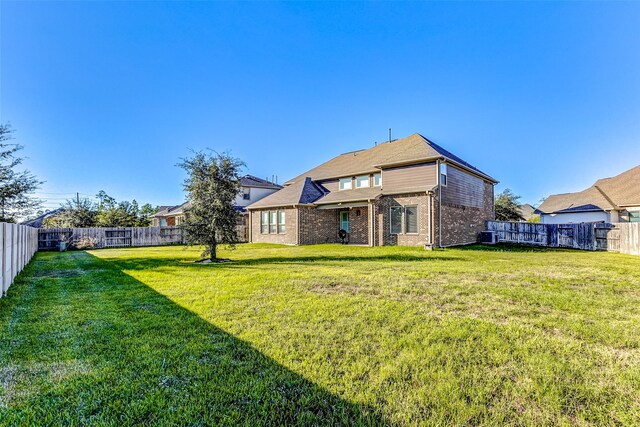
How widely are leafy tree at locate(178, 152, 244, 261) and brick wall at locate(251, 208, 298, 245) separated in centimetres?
786

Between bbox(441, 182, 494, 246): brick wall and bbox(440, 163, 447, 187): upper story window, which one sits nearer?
bbox(440, 163, 447, 187): upper story window

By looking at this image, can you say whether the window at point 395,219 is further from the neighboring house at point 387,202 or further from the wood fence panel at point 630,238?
the wood fence panel at point 630,238

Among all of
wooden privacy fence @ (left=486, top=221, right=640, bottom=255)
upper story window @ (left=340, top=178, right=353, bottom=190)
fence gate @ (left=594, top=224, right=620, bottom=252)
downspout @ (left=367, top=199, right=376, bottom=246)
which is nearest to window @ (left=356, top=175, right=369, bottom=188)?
upper story window @ (left=340, top=178, right=353, bottom=190)

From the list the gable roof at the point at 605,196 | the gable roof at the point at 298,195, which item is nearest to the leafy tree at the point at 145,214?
the gable roof at the point at 298,195

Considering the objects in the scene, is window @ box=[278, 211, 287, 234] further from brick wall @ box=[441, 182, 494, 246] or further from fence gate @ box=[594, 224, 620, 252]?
fence gate @ box=[594, 224, 620, 252]

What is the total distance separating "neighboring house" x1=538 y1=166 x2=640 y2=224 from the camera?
904 inches

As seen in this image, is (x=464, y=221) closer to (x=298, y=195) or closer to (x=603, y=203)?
(x=298, y=195)

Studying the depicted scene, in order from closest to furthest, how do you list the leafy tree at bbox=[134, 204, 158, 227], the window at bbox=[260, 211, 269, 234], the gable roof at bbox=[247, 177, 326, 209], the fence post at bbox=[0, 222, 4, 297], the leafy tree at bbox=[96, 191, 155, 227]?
the fence post at bbox=[0, 222, 4, 297] < the gable roof at bbox=[247, 177, 326, 209] < the window at bbox=[260, 211, 269, 234] < the leafy tree at bbox=[96, 191, 155, 227] < the leafy tree at bbox=[134, 204, 158, 227]

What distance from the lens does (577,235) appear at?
1605 centimetres

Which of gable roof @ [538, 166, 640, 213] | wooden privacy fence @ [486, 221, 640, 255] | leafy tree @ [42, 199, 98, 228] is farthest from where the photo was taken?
leafy tree @ [42, 199, 98, 228]

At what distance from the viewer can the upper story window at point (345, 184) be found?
66.2 ft

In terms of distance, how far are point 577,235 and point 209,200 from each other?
60.5 ft

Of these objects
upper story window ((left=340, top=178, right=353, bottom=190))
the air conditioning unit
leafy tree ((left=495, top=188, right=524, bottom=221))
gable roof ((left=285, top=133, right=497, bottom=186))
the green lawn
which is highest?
gable roof ((left=285, top=133, right=497, bottom=186))

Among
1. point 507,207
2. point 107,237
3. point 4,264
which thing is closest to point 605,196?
point 507,207
